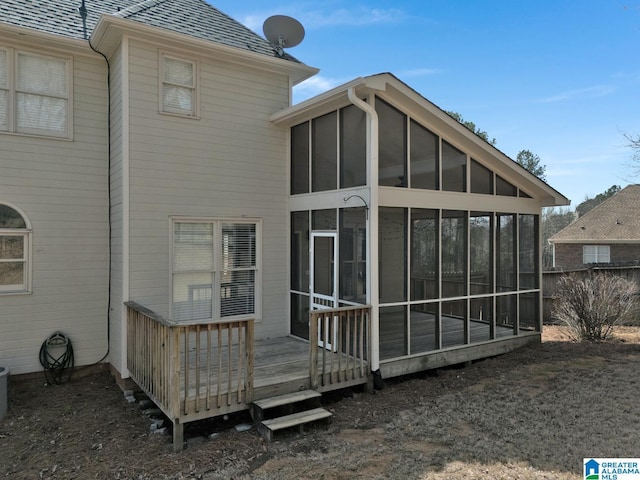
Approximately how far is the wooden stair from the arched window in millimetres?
4088

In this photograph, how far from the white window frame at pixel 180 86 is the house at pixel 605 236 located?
1920 cm

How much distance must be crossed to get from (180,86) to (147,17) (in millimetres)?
1318

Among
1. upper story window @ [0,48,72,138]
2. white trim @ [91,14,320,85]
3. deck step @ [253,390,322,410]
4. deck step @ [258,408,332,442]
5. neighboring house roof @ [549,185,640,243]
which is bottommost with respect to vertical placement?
deck step @ [258,408,332,442]

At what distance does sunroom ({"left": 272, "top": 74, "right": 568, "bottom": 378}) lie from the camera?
6070 millimetres

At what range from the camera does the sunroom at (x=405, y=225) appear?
607 centimetres

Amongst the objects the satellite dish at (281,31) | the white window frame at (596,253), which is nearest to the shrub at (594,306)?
the satellite dish at (281,31)

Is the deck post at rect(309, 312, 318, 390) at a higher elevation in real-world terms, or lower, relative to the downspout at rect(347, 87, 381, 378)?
Result: lower

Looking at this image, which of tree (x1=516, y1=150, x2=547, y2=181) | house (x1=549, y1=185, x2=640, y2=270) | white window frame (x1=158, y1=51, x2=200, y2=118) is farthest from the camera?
tree (x1=516, y1=150, x2=547, y2=181)

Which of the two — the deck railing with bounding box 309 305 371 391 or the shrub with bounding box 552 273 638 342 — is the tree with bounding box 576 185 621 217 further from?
the deck railing with bounding box 309 305 371 391

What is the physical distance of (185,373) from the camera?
13.9 ft

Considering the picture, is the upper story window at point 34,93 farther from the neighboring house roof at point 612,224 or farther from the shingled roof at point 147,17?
the neighboring house roof at point 612,224

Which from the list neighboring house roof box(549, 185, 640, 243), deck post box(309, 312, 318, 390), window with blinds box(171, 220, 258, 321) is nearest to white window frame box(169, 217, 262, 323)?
window with blinds box(171, 220, 258, 321)

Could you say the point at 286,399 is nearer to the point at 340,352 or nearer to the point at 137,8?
the point at 340,352

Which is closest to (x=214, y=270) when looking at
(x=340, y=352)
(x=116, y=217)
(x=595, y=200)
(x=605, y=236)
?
(x=116, y=217)
